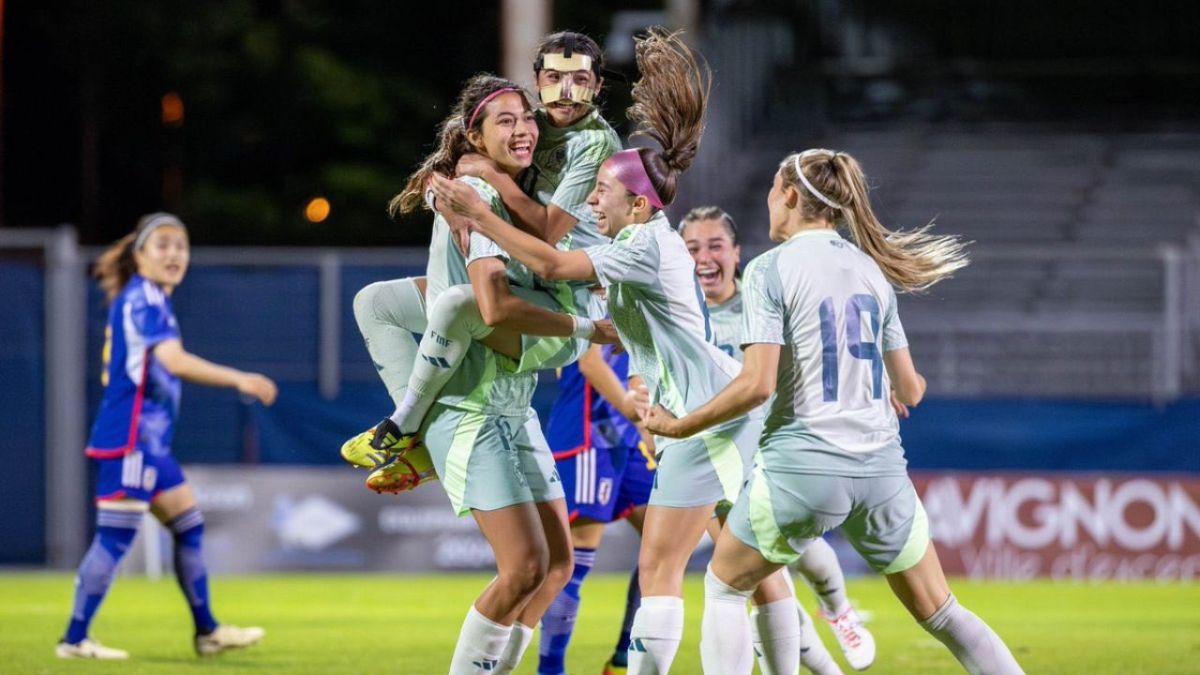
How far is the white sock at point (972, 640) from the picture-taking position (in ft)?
21.0

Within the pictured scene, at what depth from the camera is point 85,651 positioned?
977 cm

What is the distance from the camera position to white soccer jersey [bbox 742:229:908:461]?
249 inches

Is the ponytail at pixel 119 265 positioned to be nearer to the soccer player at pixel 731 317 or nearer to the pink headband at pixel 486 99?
the soccer player at pixel 731 317

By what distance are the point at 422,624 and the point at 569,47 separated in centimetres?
555

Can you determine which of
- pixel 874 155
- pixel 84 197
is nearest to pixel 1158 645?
pixel 874 155

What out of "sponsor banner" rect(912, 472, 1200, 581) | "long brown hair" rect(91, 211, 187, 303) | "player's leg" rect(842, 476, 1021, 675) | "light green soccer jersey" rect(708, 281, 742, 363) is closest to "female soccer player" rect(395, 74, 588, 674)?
"player's leg" rect(842, 476, 1021, 675)

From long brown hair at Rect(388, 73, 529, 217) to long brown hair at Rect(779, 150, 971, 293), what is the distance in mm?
1167

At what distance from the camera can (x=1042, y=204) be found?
22016 millimetres

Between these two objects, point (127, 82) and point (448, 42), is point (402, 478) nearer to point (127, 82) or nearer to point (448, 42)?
point (127, 82)

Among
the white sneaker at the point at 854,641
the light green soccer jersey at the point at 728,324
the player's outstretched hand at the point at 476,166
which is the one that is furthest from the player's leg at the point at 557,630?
the player's outstretched hand at the point at 476,166

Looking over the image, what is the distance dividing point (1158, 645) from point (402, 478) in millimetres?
5117

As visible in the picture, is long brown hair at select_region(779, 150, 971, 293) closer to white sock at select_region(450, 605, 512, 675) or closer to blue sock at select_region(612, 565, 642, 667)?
white sock at select_region(450, 605, 512, 675)

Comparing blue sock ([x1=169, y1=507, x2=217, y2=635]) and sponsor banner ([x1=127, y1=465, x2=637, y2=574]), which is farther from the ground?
blue sock ([x1=169, y1=507, x2=217, y2=635])

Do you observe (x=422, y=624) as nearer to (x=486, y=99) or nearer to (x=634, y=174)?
(x=486, y=99)
